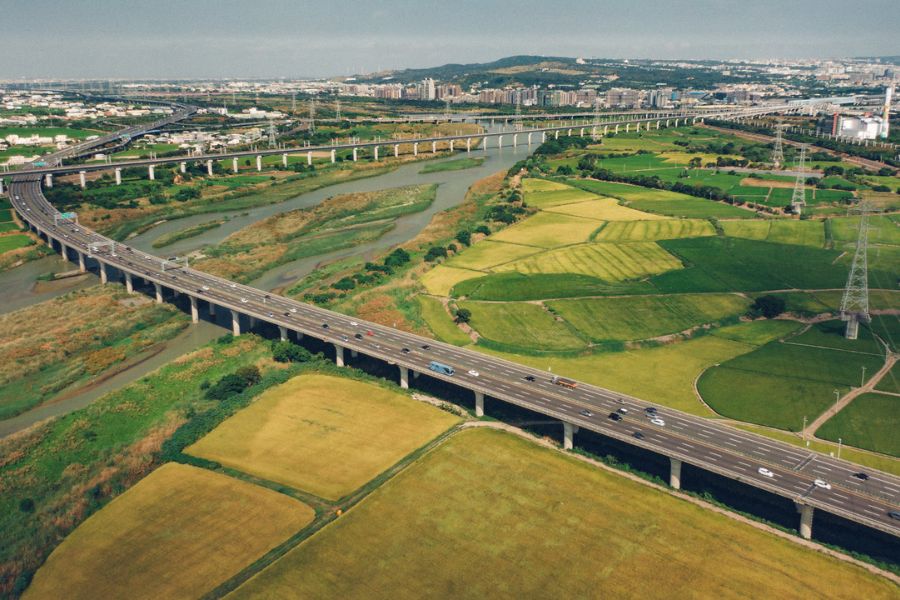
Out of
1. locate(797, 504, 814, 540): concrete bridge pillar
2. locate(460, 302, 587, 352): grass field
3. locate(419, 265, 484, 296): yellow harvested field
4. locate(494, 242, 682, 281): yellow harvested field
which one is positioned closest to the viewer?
locate(797, 504, 814, 540): concrete bridge pillar

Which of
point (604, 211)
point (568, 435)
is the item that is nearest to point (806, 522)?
point (568, 435)

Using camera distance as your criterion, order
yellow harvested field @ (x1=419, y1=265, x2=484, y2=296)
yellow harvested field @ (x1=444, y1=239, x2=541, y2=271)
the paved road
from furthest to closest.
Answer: yellow harvested field @ (x1=444, y1=239, x2=541, y2=271)
yellow harvested field @ (x1=419, y1=265, x2=484, y2=296)
the paved road

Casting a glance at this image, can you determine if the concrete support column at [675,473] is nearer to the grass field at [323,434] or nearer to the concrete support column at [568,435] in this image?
the concrete support column at [568,435]

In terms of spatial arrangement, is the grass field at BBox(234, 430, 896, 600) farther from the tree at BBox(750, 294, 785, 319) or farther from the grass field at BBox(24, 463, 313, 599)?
the tree at BBox(750, 294, 785, 319)

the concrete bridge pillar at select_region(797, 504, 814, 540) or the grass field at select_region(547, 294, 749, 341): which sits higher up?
the grass field at select_region(547, 294, 749, 341)

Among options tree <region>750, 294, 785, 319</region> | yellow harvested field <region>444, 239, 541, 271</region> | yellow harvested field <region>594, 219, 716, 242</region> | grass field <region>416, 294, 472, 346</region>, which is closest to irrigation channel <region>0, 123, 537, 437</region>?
yellow harvested field <region>444, 239, 541, 271</region>
